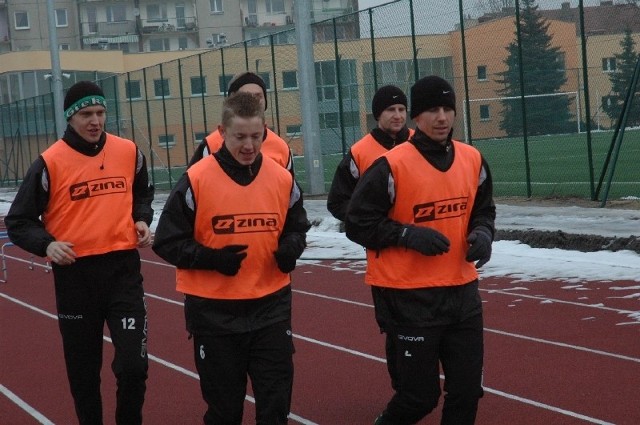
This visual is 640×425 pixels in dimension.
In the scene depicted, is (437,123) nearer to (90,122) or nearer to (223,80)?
(90,122)

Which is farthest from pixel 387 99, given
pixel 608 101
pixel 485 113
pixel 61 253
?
pixel 485 113

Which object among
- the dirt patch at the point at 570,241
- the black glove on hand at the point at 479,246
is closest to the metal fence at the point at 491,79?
the dirt patch at the point at 570,241

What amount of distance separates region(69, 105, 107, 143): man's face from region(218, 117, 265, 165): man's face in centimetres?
124

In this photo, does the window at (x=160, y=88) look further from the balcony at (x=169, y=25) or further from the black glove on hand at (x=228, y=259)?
the balcony at (x=169, y=25)

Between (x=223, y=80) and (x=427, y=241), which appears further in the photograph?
(x=223, y=80)

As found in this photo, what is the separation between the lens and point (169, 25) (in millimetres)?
90188

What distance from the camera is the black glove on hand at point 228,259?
5367mm

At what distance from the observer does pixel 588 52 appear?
67.3ft

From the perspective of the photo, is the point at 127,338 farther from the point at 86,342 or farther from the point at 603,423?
the point at 603,423

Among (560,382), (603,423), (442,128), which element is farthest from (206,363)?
(560,382)

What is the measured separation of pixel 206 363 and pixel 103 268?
115 centimetres

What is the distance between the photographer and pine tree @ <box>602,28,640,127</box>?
2083 centimetres

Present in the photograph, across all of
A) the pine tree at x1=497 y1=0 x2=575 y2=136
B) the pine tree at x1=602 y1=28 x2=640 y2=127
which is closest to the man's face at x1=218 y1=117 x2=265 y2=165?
the pine tree at x1=497 y1=0 x2=575 y2=136

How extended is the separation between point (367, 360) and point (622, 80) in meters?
13.8
